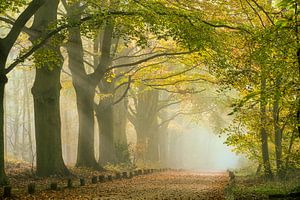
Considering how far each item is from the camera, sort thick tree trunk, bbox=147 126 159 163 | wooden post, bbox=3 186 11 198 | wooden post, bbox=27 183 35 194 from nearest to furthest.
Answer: wooden post, bbox=3 186 11 198
wooden post, bbox=27 183 35 194
thick tree trunk, bbox=147 126 159 163

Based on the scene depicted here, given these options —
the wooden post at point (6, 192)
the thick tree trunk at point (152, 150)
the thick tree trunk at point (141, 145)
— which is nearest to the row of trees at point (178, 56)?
the wooden post at point (6, 192)

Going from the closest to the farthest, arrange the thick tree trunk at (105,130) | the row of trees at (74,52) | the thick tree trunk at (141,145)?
the row of trees at (74,52) < the thick tree trunk at (105,130) < the thick tree trunk at (141,145)

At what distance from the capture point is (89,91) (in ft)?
73.6

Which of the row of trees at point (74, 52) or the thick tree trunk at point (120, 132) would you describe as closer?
the row of trees at point (74, 52)

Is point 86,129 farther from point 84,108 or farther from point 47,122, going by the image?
point 47,122

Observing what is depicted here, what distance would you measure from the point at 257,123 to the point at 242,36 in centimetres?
350

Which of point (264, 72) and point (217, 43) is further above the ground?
point (217, 43)

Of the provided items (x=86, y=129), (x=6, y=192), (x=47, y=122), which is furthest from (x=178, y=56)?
(x=6, y=192)

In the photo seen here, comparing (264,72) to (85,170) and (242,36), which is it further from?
(85,170)

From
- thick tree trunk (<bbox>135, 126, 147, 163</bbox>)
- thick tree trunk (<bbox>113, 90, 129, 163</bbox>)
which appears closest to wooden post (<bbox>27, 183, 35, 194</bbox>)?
thick tree trunk (<bbox>113, 90, 129, 163</bbox>)

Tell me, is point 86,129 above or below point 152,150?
above

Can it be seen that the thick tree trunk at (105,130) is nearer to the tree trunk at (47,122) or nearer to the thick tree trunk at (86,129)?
the thick tree trunk at (86,129)

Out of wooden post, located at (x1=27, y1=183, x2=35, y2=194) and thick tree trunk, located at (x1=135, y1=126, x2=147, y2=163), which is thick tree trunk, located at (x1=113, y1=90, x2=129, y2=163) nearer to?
thick tree trunk, located at (x1=135, y1=126, x2=147, y2=163)

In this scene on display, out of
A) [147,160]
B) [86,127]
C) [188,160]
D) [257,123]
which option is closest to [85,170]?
[86,127]
